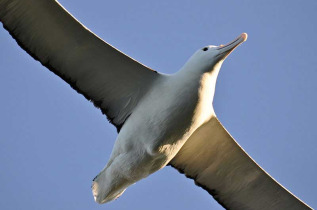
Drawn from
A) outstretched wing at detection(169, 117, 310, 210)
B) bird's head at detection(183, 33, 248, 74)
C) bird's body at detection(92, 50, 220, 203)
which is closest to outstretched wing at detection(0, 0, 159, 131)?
bird's body at detection(92, 50, 220, 203)

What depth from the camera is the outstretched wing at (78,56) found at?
12.4m

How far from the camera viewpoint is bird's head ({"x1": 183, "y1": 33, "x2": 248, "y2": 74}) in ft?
40.4

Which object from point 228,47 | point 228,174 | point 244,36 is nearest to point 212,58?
point 228,47

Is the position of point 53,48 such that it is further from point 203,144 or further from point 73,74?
point 203,144

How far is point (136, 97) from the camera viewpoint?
1292 cm

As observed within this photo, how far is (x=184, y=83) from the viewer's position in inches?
479

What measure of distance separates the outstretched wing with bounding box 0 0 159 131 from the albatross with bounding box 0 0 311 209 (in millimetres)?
16

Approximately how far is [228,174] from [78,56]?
3.59m

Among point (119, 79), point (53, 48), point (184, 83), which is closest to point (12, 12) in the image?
point (53, 48)

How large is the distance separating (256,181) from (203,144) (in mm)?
1321

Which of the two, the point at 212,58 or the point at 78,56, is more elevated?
the point at 212,58

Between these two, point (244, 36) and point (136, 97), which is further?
point (136, 97)

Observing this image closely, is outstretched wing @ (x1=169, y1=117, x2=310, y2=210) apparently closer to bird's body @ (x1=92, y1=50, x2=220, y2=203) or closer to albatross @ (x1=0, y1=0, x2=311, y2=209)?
albatross @ (x1=0, y1=0, x2=311, y2=209)

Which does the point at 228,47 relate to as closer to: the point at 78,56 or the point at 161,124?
the point at 161,124
